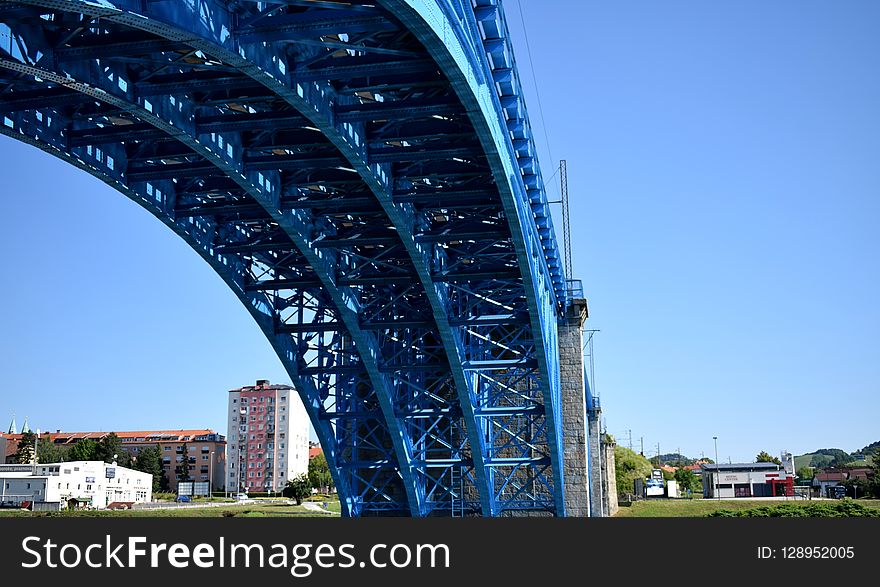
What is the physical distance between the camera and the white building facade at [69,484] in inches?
2795

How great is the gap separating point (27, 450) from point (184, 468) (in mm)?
20759

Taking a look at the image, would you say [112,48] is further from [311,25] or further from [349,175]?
[349,175]

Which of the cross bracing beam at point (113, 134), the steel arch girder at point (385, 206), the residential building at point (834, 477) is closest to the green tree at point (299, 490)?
the steel arch girder at point (385, 206)

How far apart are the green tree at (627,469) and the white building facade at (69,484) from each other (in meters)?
49.5

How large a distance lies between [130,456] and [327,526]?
97756 millimetres

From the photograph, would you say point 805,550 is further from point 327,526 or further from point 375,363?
point 375,363

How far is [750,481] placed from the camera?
90.7 m

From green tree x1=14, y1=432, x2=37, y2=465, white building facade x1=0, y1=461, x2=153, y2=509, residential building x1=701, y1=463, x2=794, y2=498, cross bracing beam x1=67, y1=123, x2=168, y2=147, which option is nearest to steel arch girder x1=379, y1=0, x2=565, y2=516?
cross bracing beam x1=67, y1=123, x2=168, y2=147

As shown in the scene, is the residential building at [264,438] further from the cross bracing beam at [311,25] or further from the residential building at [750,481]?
the cross bracing beam at [311,25]

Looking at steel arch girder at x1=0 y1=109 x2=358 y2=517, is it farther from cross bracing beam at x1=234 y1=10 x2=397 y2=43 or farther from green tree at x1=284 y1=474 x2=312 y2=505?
green tree at x1=284 y1=474 x2=312 y2=505

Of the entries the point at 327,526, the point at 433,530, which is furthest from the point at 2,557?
the point at 433,530

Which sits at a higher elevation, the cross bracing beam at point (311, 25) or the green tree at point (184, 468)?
the cross bracing beam at point (311, 25)

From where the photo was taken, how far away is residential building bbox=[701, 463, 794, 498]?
89875 millimetres

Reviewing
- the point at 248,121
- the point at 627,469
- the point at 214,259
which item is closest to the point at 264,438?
the point at 627,469
